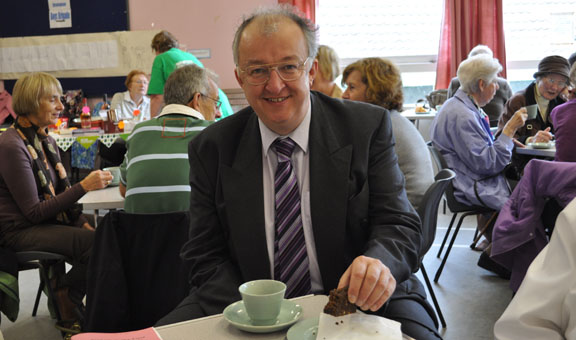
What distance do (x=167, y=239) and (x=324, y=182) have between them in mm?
758

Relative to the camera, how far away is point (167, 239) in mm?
1907

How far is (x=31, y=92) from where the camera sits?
9.23 feet

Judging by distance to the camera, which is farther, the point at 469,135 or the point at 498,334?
the point at 469,135

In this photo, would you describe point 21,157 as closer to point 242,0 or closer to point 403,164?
point 403,164

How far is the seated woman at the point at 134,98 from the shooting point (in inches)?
246

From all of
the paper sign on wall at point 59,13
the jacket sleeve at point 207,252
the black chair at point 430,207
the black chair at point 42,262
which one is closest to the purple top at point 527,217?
the black chair at point 430,207

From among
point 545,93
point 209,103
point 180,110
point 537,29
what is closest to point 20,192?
point 180,110

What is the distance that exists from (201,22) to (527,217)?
6.03m

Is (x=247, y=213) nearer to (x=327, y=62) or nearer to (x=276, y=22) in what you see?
(x=276, y=22)

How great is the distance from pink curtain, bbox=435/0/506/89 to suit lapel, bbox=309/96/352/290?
19.6ft

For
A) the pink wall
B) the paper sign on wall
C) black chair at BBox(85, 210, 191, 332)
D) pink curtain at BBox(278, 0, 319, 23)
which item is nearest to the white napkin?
black chair at BBox(85, 210, 191, 332)

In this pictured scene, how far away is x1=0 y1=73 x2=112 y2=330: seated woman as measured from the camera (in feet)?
8.55

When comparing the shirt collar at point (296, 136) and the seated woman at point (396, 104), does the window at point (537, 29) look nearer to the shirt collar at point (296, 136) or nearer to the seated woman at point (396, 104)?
the seated woman at point (396, 104)

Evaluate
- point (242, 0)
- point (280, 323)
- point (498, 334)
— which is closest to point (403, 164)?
point (498, 334)
